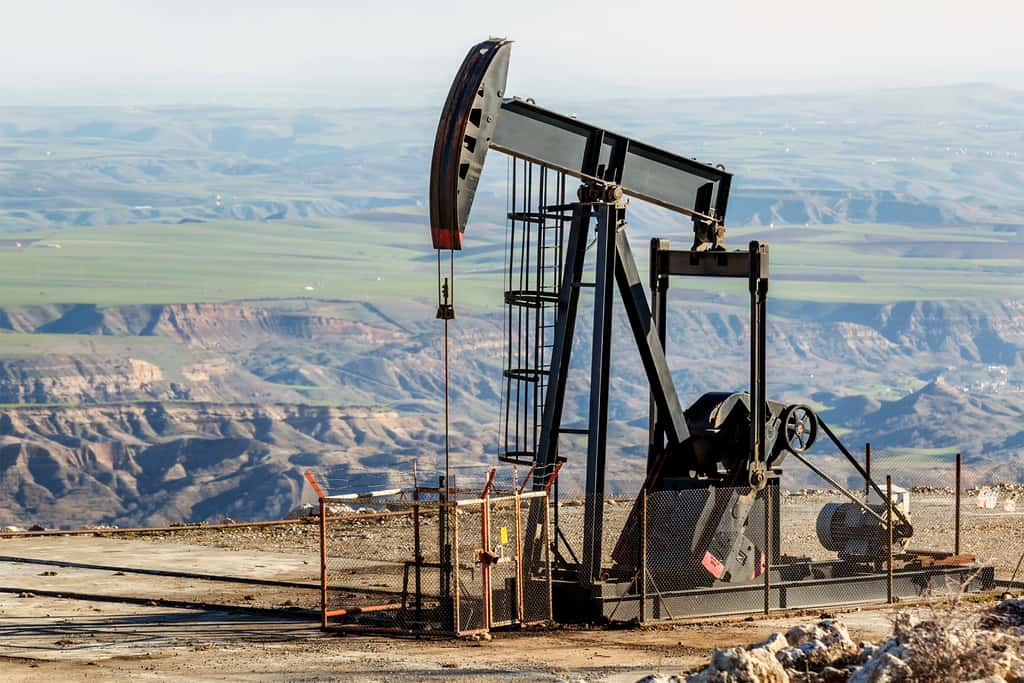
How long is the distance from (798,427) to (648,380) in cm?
229

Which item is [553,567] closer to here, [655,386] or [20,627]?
[655,386]

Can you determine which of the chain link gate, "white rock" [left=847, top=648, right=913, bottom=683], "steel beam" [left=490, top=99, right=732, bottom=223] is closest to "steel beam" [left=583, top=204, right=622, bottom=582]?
"steel beam" [left=490, top=99, right=732, bottom=223]

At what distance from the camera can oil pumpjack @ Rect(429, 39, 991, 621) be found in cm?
1938

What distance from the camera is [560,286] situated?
68.1 feet

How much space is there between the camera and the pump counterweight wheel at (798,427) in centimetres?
2142

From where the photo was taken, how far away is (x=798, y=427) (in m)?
21.6

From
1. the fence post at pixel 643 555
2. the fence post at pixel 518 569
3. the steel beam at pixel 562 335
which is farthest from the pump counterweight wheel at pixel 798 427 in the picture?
the fence post at pixel 518 569

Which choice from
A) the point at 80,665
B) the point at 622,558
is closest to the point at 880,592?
the point at 622,558

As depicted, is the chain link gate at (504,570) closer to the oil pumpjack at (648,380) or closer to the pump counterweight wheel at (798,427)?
the oil pumpjack at (648,380)

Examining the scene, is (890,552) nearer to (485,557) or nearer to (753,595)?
(753,595)

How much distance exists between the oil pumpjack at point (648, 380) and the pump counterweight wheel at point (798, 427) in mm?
27

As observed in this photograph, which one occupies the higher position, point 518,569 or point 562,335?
point 562,335

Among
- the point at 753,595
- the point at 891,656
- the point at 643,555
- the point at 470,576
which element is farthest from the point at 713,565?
the point at 891,656

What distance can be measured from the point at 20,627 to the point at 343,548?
8.94 m
